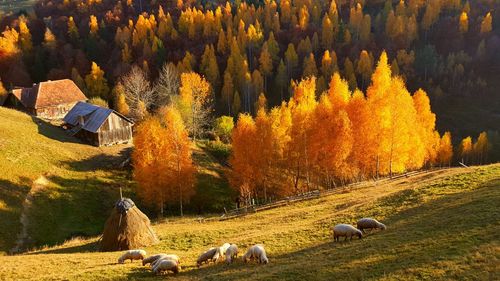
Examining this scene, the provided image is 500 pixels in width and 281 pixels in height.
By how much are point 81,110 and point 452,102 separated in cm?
8631

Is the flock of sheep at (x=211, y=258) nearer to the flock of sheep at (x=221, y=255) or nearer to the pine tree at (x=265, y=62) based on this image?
the flock of sheep at (x=221, y=255)

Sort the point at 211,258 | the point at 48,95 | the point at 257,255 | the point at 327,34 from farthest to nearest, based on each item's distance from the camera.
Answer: the point at 327,34
the point at 48,95
the point at 211,258
the point at 257,255

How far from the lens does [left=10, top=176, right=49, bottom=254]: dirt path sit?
1590 inches

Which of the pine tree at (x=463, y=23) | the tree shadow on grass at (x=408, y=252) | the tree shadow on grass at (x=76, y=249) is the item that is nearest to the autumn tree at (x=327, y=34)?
the pine tree at (x=463, y=23)

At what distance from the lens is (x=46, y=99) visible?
75.6 metres

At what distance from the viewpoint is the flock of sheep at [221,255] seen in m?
21.3

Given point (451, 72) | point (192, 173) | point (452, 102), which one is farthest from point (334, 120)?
point (451, 72)

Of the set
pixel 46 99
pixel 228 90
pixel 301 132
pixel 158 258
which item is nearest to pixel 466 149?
pixel 301 132

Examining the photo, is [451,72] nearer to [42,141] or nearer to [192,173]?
[192,173]

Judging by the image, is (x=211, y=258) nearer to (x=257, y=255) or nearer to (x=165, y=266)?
(x=257, y=255)

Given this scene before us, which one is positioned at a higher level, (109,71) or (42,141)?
(109,71)

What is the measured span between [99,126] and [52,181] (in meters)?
12.4

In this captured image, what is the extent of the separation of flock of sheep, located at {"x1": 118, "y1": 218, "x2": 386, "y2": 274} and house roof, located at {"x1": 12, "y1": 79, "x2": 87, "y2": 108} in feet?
195

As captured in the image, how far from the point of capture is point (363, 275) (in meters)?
17.8
